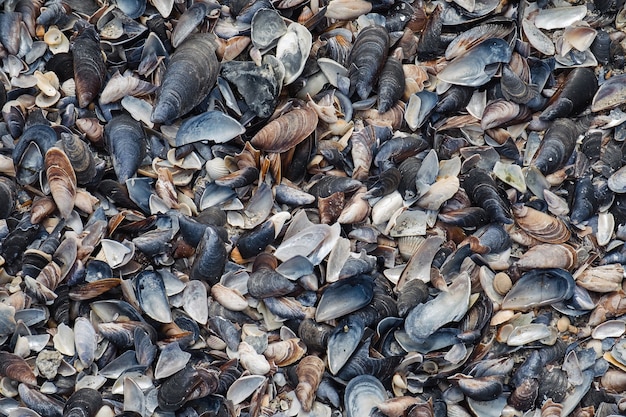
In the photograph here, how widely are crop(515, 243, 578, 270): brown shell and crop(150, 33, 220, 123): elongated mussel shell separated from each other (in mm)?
1370

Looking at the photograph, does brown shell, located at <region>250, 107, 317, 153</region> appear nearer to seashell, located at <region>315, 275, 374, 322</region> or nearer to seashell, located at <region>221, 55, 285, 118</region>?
seashell, located at <region>221, 55, 285, 118</region>

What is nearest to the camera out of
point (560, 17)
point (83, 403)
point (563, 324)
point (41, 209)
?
point (83, 403)

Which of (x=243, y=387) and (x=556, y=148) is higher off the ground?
(x=556, y=148)

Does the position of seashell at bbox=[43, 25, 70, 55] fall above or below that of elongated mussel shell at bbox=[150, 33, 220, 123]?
above

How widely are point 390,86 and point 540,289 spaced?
966 mm

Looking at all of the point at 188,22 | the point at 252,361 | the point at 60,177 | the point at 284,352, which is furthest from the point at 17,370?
the point at 188,22

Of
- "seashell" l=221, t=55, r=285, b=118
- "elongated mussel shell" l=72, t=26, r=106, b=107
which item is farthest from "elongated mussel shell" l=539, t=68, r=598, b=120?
"elongated mussel shell" l=72, t=26, r=106, b=107

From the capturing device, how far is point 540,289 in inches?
107

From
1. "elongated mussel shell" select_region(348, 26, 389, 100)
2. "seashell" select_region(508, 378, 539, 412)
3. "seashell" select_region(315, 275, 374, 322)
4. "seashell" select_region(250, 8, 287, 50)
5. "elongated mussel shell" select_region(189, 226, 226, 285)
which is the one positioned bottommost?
"seashell" select_region(508, 378, 539, 412)

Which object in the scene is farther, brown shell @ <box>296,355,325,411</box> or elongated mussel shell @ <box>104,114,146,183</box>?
elongated mussel shell @ <box>104,114,146,183</box>

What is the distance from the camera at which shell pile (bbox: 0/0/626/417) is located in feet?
8.48

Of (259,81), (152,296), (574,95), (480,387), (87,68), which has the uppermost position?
(87,68)

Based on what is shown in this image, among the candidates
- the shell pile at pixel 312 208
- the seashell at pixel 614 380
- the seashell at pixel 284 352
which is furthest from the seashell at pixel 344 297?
the seashell at pixel 614 380

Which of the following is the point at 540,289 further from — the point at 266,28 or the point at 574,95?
the point at 266,28
